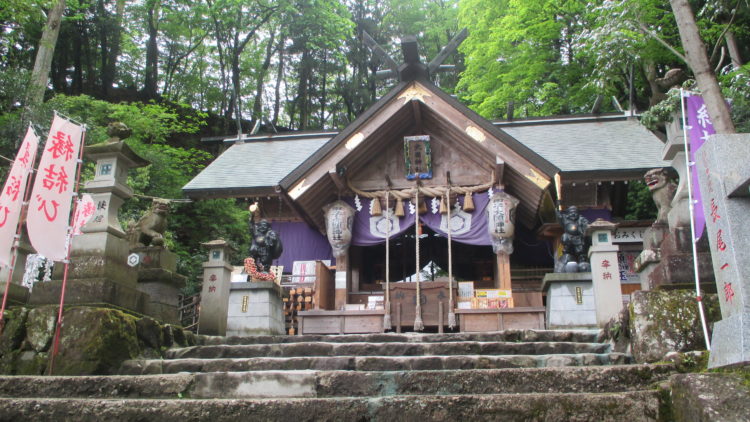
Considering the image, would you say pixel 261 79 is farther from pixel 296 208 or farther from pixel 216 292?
pixel 216 292

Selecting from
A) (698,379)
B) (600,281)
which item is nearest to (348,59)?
(600,281)

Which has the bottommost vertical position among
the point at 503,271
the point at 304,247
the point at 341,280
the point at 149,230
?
the point at 341,280

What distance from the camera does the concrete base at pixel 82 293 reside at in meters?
5.80

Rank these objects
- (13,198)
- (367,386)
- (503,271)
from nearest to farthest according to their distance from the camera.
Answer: (367,386) → (13,198) → (503,271)

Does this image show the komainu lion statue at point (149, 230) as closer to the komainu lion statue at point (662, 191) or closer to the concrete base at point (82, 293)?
the concrete base at point (82, 293)

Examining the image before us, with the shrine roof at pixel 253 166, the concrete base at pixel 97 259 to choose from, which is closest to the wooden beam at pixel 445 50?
the shrine roof at pixel 253 166

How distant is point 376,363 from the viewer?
5258 millimetres

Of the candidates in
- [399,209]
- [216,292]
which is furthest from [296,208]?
[216,292]

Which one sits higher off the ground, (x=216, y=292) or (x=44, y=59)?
(x=44, y=59)

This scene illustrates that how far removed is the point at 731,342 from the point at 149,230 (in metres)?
7.18

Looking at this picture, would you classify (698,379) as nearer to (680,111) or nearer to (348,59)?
(680,111)

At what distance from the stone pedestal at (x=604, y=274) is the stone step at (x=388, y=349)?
251 cm

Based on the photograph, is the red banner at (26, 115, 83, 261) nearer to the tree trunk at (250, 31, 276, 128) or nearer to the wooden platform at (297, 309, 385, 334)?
the wooden platform at (297, 309, 385, 334)

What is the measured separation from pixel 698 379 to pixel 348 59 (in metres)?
33.1
